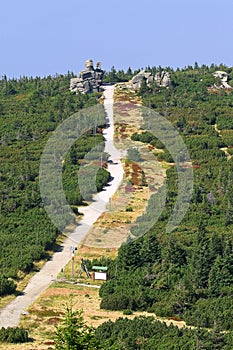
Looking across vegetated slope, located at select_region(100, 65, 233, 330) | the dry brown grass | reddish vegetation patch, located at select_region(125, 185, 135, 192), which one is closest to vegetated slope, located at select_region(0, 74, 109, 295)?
reddish vegetation patch, located at select_region(125, 185, 135, 192)

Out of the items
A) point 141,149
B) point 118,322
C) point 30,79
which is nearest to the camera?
point 118,322

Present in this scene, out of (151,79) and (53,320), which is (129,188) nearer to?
(53,320)

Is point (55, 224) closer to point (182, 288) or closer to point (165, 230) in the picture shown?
point (165, 230)

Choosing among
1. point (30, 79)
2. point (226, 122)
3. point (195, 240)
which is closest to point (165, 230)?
point (195, 240)

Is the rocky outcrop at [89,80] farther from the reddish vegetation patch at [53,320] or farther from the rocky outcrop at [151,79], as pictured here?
the reddish vegetation patch at [53,320]

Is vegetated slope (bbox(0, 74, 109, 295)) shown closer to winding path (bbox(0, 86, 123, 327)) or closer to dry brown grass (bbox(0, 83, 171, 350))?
winding path (bbox(0, 86, 123, 327))
